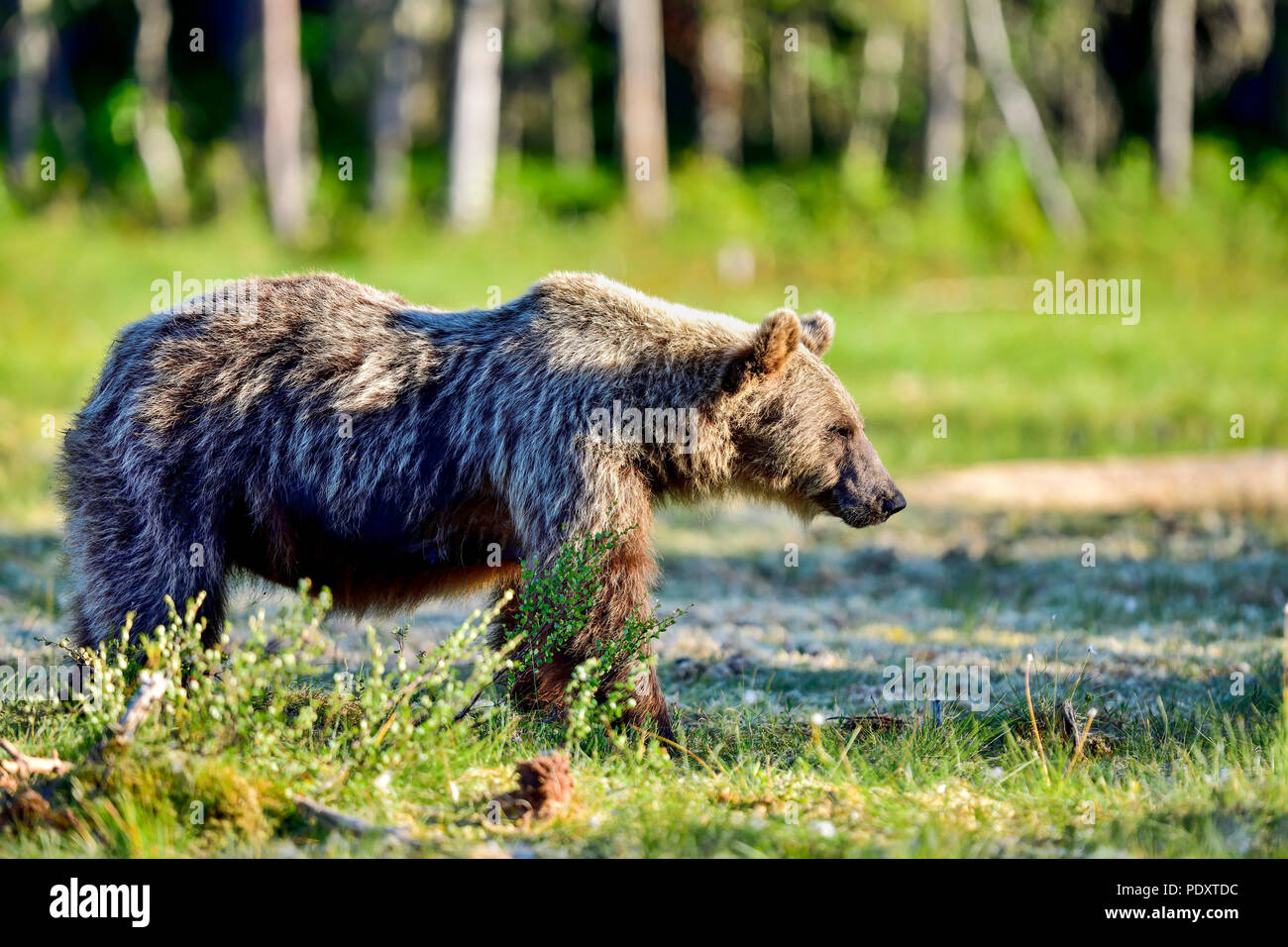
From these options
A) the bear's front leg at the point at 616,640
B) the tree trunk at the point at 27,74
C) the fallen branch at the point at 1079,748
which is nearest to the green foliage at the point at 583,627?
the bear's front leg at the point at 616,640

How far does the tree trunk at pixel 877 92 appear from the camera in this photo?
139 feet

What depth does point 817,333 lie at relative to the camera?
7539 mm

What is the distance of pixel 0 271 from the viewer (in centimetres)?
2205

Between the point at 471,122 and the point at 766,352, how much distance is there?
2413 centimetres

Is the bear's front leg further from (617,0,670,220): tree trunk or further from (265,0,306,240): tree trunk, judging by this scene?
(617,0,670,220): tree trunk

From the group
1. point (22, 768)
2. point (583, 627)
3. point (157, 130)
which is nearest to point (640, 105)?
point (157, 130)

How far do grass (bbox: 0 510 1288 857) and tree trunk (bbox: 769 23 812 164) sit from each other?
37.0 meters

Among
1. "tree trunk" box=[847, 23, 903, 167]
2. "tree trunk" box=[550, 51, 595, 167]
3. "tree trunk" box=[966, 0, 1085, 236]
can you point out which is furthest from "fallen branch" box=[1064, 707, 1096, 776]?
"tree trunk" box=[550, 51, 595, 167]

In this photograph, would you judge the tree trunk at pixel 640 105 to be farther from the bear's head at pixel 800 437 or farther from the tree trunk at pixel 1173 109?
the bear's head at pixel 800 437

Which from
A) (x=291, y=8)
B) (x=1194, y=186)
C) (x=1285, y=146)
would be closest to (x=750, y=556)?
(x=291, y=8)

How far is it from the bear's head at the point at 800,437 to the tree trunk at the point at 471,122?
22193 millimetres

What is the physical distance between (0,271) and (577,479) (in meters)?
18.7

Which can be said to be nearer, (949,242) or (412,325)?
(412,325)

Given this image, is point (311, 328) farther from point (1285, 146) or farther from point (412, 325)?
point (1285, 146)
